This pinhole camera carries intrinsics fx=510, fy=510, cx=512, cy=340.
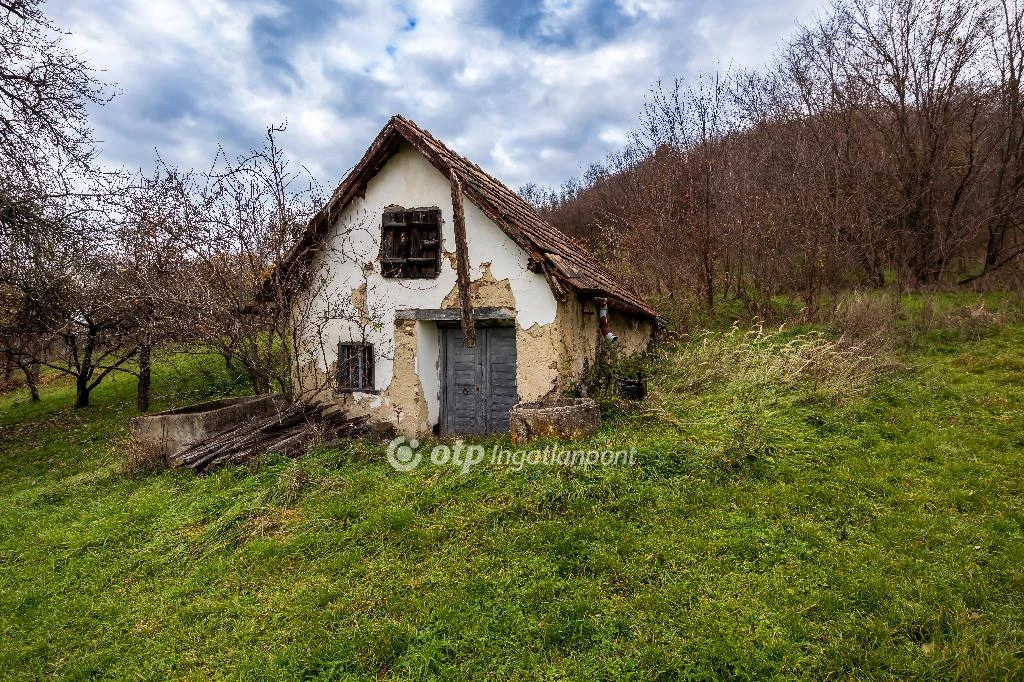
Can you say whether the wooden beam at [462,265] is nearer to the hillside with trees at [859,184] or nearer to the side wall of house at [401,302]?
the side wall of house at [401,302]

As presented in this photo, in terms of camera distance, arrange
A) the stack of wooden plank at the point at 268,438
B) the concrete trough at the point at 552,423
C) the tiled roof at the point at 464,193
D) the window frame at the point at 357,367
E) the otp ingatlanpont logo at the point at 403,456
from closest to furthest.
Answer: the concrete trough at the point at 552,423, the otp ingatlanpont logo at the point at 403,456, the stack of wooden plank at the point at 268,438, the tiled roof at the point at 464,193, the window frame at the point at 357,367

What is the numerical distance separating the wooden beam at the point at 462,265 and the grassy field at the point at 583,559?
2.18m

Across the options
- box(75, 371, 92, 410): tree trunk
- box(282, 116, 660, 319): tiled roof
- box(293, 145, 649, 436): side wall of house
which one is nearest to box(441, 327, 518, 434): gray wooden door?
box(293, 145, 649, 436): side wall of house

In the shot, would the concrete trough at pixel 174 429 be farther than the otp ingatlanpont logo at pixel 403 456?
Yes

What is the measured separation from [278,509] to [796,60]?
19647 mm

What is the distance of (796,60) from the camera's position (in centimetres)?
1670

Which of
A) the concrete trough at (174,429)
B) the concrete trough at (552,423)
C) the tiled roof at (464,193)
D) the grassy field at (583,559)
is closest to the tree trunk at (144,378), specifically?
the grassy field at (583,559)

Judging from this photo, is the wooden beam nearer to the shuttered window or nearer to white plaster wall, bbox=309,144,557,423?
white plaster wall, bbox=309,144,557,423

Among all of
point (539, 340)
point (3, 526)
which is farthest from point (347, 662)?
point (3, 526)

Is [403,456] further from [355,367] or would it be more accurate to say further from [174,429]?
[174,429]

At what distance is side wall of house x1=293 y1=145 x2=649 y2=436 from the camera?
8.24 meters

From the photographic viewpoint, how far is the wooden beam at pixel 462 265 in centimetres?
827

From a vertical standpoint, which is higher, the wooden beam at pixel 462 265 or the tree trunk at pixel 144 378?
the wooden beam at pixel 462 265

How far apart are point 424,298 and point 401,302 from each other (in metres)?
0.45
